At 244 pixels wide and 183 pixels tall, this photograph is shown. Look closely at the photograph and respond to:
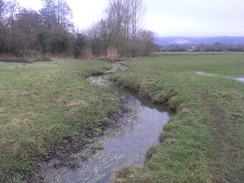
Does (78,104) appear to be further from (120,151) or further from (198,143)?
(198,143)

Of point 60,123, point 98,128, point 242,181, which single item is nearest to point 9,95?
point 60,123

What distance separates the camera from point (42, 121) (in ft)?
24.7

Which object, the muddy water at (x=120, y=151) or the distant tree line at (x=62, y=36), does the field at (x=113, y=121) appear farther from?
the distant tree line at (x=62, y=36)

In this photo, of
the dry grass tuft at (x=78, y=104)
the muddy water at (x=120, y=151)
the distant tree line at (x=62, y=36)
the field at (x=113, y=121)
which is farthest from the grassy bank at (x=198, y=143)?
the distant tree line at (x=62, y=36)

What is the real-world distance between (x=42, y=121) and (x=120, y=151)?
3.11m

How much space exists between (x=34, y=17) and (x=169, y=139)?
44698mm

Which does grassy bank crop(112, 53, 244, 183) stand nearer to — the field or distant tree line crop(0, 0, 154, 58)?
the field

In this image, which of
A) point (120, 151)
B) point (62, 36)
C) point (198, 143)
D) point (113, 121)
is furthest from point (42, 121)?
point (62, 36)

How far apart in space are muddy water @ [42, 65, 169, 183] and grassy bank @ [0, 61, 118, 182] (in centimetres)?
63

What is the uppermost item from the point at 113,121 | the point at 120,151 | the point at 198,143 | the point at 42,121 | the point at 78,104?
the point at 78,104

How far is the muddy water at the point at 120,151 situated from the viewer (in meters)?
5.29

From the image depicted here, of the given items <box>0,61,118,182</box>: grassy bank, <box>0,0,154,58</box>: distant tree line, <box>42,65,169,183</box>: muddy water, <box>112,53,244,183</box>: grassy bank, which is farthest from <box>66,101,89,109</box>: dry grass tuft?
<box>0,0,154,58</box>: distant tree line

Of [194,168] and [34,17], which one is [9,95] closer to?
[194,168]

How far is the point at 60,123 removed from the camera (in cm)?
758
